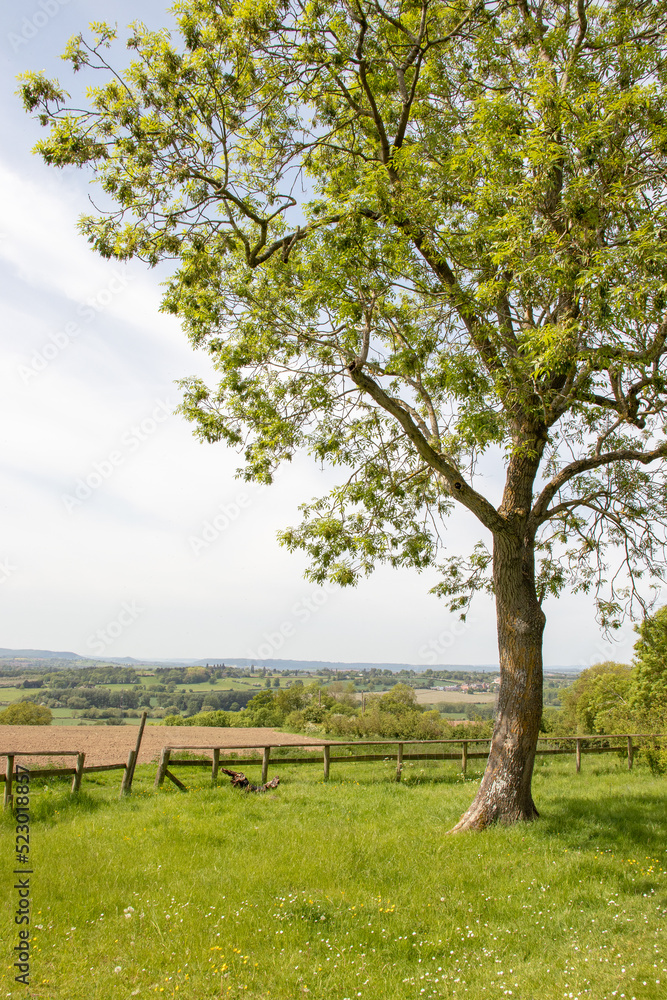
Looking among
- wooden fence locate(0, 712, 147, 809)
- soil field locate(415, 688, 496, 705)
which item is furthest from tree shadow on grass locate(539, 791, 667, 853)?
soil field locate(415, 688, 496, 705)

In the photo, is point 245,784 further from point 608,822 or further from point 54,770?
point 608,822

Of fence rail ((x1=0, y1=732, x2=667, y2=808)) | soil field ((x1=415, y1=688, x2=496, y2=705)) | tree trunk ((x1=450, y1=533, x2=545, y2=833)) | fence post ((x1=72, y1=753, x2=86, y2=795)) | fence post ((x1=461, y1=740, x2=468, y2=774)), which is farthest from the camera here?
soil field ((x1=415, y1=688, x2=496, y2=705))

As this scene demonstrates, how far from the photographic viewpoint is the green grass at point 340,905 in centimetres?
437

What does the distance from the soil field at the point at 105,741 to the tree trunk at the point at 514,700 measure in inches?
287

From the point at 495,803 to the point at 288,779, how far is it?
6.51 metres

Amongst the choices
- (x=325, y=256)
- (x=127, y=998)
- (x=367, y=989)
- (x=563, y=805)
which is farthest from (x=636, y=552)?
(x=127, y=998)

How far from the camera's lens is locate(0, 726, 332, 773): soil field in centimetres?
1681

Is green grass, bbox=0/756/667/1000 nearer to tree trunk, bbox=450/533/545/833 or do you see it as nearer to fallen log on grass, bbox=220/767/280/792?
tree trunk, bbox=450/533/545/833

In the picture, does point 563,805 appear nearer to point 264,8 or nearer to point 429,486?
point 429,486

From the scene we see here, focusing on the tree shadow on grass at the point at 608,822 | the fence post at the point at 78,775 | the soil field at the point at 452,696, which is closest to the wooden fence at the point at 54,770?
the fence post at the point at 78,775

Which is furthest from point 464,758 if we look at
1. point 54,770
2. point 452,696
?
point 452,696

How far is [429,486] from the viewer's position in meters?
11.5

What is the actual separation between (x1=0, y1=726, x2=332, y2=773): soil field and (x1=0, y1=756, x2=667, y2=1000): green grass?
278 inches

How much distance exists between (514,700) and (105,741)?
1777cm
